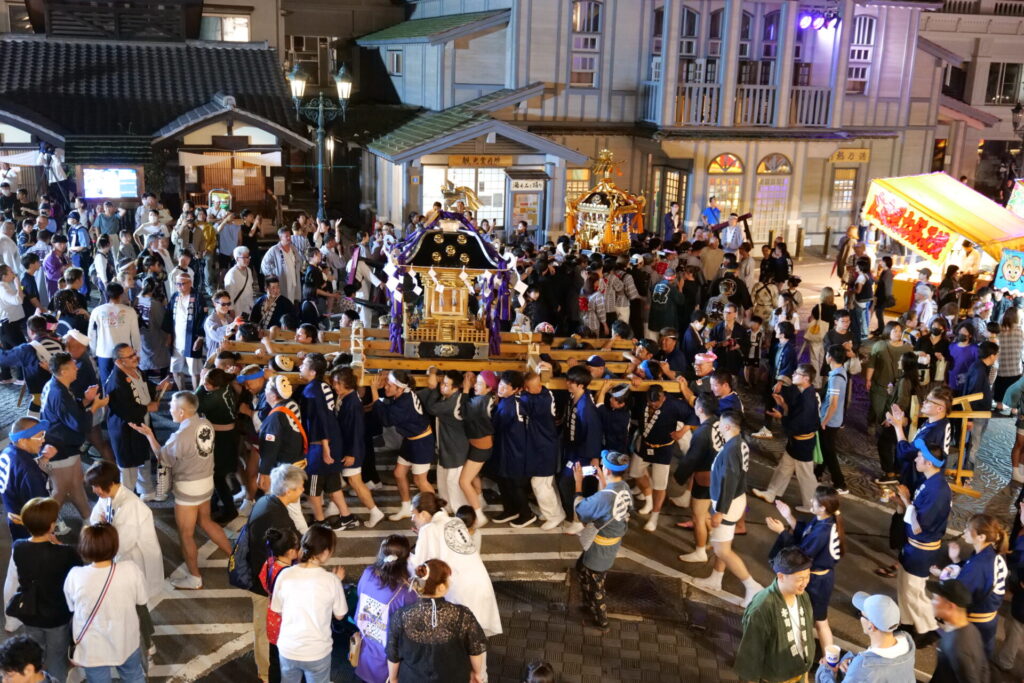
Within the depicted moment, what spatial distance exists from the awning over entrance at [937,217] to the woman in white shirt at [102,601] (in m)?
15.5

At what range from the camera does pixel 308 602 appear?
6.25 m

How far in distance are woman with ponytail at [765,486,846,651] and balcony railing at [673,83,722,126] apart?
17918mm

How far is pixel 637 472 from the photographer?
1055 centimetres

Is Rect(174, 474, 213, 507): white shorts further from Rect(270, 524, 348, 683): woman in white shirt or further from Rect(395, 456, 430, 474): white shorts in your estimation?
Rect(270, 524, 348, 683): woman in white shirt

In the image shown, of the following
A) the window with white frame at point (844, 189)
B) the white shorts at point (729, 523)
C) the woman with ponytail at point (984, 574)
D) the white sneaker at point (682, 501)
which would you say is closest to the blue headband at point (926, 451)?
the woman with ponytail at point (984, 574)

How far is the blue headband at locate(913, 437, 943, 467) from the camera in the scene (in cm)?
814

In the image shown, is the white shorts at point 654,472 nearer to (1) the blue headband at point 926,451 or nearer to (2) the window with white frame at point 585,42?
(1) the blue headband at point 926,451

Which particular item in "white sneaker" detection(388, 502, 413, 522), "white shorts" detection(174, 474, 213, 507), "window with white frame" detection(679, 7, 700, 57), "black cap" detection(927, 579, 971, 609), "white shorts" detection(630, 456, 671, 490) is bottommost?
"white sneaker" detection(388, 502, 413, 522)

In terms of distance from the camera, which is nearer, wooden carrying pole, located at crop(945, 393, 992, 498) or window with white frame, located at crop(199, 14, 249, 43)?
wooden carrying pole, located at crop(945, 393, 992, 498)

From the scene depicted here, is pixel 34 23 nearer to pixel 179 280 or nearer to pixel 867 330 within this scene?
pixel 179 280

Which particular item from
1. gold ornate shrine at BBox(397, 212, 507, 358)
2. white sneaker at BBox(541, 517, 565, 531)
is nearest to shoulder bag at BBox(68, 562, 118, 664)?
white sneaker at BBox(541, 517, 565, 531)

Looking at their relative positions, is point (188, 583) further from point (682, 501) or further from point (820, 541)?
point (820, 541)

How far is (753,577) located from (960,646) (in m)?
3.22

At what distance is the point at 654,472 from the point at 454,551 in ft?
12.9
